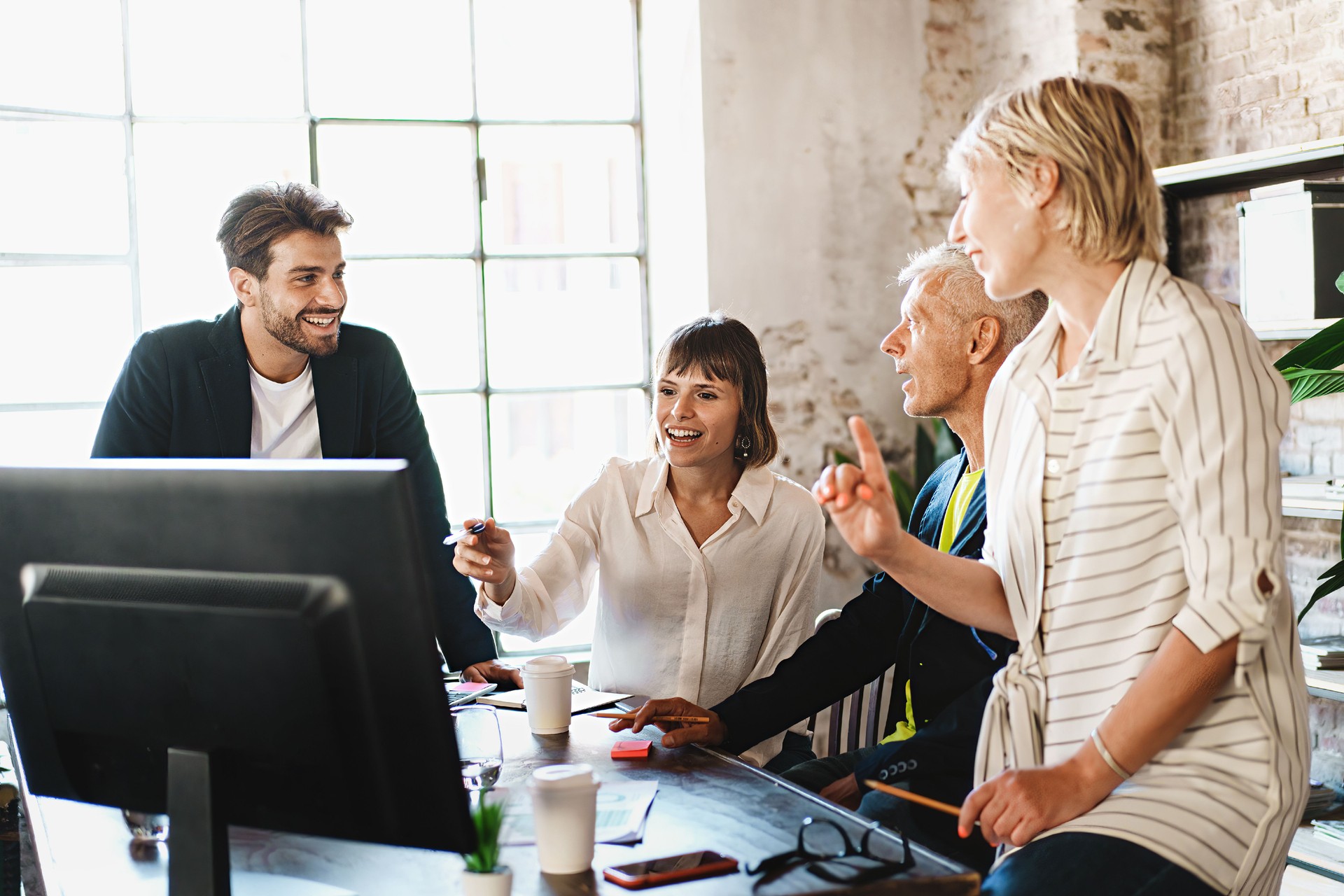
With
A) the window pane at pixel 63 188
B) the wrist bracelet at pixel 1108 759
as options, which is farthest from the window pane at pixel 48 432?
the wrist bracelet at pixel 1108 759

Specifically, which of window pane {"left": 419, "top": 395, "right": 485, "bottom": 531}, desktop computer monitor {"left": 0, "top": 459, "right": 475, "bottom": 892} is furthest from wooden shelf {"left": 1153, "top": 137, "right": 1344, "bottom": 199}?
desktop computer monitor {"left": 0, "top": 459, "right": 475, "bottom": 892}

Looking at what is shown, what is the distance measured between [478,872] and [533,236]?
357cm

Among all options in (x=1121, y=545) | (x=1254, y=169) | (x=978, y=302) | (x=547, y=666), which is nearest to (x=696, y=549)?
(x=547, y=666)

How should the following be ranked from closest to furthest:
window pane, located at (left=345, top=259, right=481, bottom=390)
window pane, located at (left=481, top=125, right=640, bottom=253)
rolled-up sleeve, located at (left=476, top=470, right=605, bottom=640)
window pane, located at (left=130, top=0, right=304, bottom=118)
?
rolled-up sleeve, located at (left=476, top=470, right=605, bottom=640), window pane, located at (left=130, top=0, right=304, bottom=118), window pane, located at (left=345, top=259, right=481, bottom=390), window pane, located at (left=481, top=125, right=640, bottom=253)

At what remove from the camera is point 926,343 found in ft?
7.49

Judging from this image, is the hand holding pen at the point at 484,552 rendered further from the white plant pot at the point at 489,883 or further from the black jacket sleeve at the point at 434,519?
the white plant pot at the point at 489,883

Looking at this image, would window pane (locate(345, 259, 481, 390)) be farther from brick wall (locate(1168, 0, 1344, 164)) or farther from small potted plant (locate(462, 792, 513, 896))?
small potted plant (locate(462, 792, 513, 896))

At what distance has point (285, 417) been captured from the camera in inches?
117

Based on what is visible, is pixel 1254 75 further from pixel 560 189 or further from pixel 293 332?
pixel 293 332

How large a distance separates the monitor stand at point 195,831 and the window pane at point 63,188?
334 centimetres

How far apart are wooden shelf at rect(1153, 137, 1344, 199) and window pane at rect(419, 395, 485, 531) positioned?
A: 8.10ft

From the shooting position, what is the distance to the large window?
3.95m

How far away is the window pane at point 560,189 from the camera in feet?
14.7

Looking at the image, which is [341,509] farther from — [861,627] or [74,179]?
[74,179]
